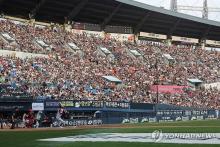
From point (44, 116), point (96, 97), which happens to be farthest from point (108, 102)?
point (44, 116)

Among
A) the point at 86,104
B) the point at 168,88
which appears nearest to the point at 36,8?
the point at 168,88

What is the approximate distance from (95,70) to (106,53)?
25.3ft

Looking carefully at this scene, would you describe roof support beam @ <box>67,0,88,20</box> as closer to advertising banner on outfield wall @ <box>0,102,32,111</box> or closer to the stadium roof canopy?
the stadium roof canopy

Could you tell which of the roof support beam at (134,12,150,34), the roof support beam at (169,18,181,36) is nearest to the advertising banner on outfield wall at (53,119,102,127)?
the roof support beam at (134,12,150,34)

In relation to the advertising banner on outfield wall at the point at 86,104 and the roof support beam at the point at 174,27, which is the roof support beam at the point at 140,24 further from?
the advertising banner on outfield wall at the point at 86,104

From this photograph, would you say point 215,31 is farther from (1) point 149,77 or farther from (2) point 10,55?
(2) point 10,55

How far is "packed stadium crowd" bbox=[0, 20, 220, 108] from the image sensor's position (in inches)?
1739

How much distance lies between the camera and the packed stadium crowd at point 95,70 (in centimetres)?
4416

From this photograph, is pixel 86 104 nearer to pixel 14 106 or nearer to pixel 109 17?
pixel 14 106

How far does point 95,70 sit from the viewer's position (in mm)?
53344

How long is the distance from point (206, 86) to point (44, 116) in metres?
31.1

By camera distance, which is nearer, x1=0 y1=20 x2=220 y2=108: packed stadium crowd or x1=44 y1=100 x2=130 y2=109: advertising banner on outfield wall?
x1=44 y1=100 x2=130 y2=109: advertising banner on outfield wall

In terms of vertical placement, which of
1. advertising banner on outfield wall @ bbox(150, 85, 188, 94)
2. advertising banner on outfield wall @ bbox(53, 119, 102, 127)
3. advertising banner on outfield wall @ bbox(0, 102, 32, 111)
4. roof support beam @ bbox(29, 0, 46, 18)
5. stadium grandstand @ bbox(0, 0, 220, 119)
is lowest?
advertising banner on outfield wall @ bbox(53, 119, 102, 127)

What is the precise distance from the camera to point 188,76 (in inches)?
2496
